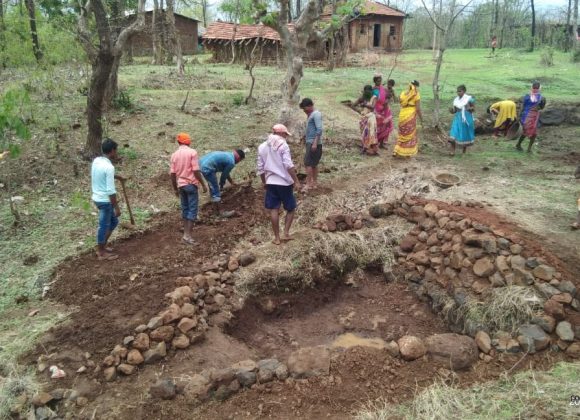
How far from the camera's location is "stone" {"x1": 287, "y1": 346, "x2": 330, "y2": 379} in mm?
3786

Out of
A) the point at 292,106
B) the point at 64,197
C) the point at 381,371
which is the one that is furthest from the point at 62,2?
the point at 381,371

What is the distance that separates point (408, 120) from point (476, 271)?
14.3ft

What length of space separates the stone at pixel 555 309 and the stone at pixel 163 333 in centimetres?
340

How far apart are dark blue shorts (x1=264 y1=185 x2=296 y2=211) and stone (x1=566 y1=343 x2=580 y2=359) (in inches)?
121

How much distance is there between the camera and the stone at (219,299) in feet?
15.8

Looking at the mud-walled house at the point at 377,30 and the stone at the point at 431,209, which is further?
the mud-walled house at the point at 377,30

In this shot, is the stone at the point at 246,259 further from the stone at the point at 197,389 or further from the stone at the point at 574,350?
the stone at the point at 574,350

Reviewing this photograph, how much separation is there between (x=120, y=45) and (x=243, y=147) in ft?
9.25

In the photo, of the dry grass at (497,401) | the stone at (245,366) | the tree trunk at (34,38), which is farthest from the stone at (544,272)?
the tree trunk at (34,38)

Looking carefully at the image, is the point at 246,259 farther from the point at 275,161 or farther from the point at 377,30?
the point at 377,30

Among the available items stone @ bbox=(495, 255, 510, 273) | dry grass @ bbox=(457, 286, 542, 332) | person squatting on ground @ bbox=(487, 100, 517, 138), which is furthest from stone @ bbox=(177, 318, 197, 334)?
person squatting on ground @ bbox=(487, 100, 517, 138)

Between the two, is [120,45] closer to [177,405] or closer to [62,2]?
[62,2]

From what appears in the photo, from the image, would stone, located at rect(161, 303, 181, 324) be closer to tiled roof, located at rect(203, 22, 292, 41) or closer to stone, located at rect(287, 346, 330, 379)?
stone, located at rect(287, 346, 330, 379)

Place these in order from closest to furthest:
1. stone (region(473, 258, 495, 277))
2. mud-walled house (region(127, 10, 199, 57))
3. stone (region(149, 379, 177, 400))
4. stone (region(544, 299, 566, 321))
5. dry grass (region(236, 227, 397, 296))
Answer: stone (region(149, 379, 177, 400)), stone (region(544, 299, 566, 321)), stone (region(473, 258, 495, 277)), dry grass (region(236, 227, 397, 296)), mud-walled house (region(127, 10, 199, 57))
